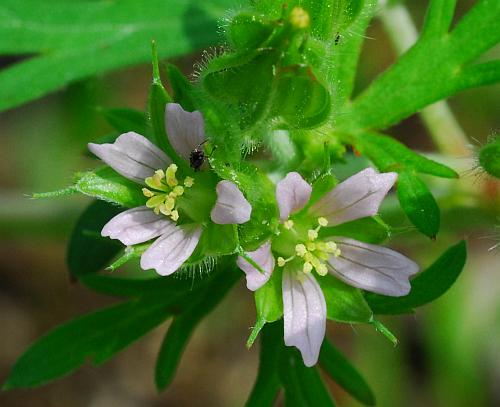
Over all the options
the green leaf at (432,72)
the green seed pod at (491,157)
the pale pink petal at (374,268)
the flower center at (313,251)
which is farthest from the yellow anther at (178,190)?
the green seed pod at (491,157)

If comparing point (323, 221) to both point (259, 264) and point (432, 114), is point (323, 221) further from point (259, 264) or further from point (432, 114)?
point (432, 114)

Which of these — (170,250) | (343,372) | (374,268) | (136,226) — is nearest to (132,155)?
(136,226)

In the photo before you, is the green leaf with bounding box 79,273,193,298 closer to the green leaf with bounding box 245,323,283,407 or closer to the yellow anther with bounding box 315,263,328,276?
the green leaf with bounding box 245,323,283,407

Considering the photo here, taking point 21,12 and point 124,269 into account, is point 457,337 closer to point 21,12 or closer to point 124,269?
point 124,269

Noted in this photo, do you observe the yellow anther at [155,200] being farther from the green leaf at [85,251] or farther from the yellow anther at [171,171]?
the green leaf at [85,251]

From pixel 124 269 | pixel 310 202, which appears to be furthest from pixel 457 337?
pixel 310 202

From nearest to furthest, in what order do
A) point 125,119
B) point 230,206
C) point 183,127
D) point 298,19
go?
point 298,19 → point 230,206 → point 183,127 → point 125,119
